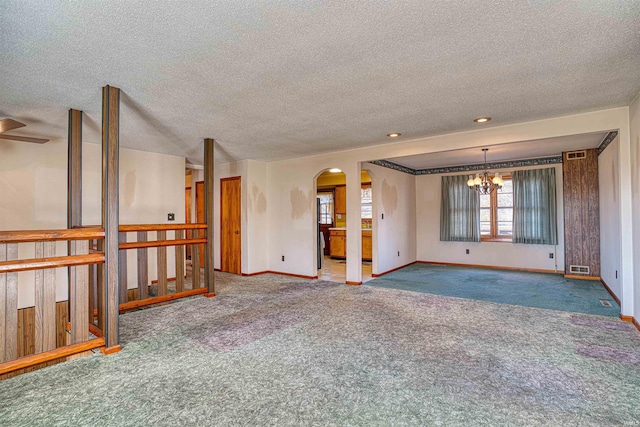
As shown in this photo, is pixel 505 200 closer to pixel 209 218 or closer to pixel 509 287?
pixel 509 287

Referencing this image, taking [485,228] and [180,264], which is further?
[485,228]

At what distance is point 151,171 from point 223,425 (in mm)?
5176

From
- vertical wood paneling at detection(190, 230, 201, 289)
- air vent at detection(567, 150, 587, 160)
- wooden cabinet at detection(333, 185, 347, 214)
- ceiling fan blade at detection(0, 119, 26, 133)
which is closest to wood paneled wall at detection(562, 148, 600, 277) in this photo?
air vent at detection(567, 150, 587, 160)

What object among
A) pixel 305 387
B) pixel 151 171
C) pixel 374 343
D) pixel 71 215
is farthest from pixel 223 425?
pixel 151 171

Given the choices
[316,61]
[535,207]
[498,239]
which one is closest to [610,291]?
[535,207]

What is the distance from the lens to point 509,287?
5453mm

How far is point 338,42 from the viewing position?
2.25 m

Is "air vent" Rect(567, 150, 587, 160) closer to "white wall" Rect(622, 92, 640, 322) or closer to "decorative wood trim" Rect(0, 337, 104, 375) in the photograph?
"white wall" Rect(622, 92, 640, 322)

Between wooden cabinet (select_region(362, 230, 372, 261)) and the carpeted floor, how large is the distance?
4.02 metres

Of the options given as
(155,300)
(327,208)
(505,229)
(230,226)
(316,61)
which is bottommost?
(155,300)

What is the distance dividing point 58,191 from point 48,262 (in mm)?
2753

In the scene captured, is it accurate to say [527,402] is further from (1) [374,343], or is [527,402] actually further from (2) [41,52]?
(2) [41,52]

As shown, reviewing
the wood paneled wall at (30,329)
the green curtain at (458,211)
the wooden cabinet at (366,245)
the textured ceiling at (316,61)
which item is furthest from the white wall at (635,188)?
the wood paneled wall at (30,329)

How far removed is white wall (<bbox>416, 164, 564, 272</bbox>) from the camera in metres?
6.65
